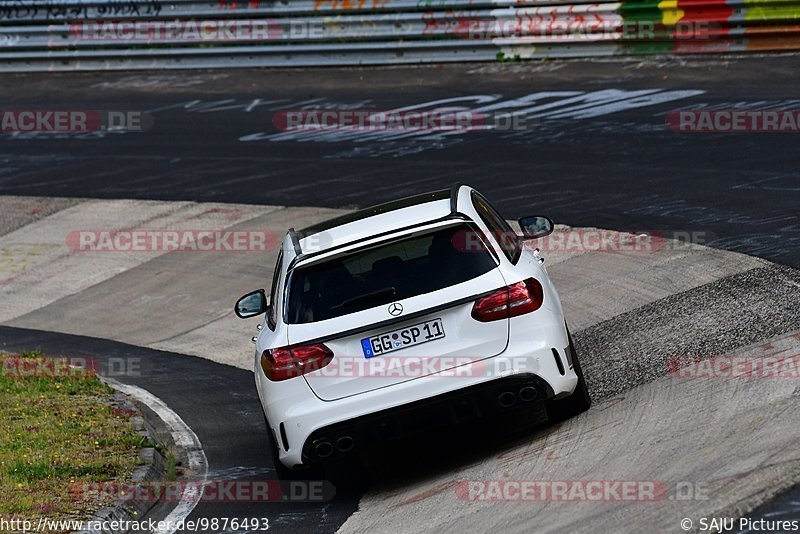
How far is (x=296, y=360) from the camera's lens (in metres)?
7.54

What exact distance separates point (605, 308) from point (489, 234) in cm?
337

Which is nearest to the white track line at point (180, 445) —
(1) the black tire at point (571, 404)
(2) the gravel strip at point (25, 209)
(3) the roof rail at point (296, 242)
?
(3) the roof rail at point (296, 242)

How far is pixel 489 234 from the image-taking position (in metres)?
7.94

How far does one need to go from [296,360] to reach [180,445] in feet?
8.57

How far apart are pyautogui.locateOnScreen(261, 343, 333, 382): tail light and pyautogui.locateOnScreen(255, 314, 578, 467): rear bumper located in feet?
0.20

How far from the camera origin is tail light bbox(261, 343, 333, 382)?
7500 millimetres

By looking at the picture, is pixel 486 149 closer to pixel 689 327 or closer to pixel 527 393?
pixel 689 327

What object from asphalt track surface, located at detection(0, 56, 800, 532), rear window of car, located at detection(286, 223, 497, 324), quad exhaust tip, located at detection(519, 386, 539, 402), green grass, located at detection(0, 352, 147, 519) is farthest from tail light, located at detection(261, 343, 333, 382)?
green grass, located at detection(0, 352, 147, 519)

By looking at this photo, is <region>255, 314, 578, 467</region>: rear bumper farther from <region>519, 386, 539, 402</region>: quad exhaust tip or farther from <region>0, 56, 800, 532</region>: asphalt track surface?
<region>0, 56, 800, 532</region>: asphalt track surface

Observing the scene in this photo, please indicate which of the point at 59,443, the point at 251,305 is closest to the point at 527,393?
the point at 251,305

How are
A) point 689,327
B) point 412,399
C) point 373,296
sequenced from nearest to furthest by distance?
point 412,399, point 373,296, point 689,327

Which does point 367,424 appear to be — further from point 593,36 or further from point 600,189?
point 593,36

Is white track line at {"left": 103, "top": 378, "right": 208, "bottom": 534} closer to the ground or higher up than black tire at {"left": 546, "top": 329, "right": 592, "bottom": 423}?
closer to the ground

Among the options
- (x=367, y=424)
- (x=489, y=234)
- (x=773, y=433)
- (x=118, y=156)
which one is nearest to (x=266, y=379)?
(x=367, y=424)
